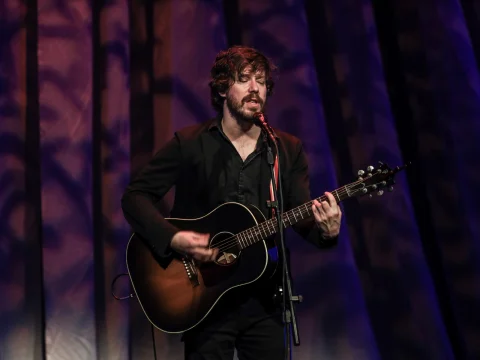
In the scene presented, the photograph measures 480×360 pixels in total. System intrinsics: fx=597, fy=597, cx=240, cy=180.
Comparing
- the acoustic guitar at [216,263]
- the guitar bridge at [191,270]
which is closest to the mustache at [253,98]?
the acoustic guitar at [216,263]

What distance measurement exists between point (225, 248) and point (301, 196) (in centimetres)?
41

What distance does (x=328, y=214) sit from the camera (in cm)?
236

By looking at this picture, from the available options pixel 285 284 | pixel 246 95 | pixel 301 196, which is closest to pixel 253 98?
pixel 246 95

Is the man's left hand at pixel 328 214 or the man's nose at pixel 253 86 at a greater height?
the man's nose at pixel 253 86

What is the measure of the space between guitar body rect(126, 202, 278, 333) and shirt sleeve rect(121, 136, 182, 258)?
0.29ft

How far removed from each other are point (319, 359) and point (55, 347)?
150 centimetres

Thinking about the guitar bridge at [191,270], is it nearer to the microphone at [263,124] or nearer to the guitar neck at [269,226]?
the guitar neck at [269,226]

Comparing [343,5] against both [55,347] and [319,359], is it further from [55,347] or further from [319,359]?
[55,347]

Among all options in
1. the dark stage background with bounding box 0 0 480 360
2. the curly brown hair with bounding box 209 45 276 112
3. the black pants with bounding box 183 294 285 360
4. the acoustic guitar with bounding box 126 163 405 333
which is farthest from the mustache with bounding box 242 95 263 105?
the dark stage background with bounding box 0 0 480 360

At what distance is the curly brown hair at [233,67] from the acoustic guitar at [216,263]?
0.62 metres

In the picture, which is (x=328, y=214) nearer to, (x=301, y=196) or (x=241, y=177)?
(x=301, y=196)

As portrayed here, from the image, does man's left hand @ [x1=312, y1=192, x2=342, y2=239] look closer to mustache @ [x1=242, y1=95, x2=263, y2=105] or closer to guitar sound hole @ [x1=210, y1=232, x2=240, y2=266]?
guitar sound hole @ [x1=210, y1=232, x2=240, y2=266]

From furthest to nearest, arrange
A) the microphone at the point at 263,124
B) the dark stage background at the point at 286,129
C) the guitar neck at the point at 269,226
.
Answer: the dark stage background at the point at 286,129
the guitar neck at the point at 269,226
the microphone at the point at 263,124

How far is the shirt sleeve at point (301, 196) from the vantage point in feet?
8.29
